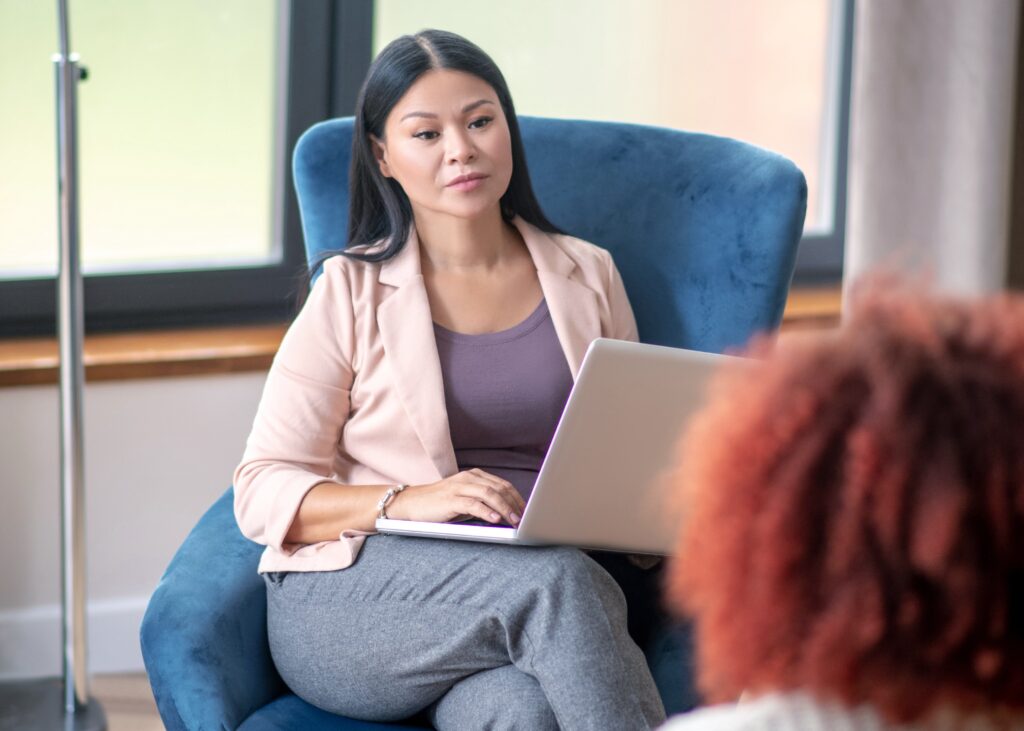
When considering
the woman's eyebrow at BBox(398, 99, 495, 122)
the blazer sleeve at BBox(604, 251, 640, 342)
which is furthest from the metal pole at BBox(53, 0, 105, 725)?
the blazer sleeve at BBox(604, 251, 640, 342)

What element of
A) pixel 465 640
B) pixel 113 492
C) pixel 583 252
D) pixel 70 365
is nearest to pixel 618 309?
pixel 583 252

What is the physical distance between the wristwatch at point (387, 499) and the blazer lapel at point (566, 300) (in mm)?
289

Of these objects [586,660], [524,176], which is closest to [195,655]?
[586,660]

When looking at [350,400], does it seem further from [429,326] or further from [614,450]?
[614,450]

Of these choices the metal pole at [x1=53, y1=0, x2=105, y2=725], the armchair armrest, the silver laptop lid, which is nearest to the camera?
the silver laptop lid

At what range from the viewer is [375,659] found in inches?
57.8

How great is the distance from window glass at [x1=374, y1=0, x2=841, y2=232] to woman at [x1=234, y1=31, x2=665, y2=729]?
968 millimetres

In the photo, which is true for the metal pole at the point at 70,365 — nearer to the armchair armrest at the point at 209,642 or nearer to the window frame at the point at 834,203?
the armchair armrest at the point at 209,642

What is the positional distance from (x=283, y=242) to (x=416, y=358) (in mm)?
1144

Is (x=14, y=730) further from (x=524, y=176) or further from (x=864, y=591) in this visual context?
(x=864, y=591)

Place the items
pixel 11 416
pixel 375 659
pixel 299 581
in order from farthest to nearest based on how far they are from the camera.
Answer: pixel 11 416
pixel 299 581
pixel 375 659

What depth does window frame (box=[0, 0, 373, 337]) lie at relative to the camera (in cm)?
266

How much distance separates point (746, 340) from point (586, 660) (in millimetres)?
664

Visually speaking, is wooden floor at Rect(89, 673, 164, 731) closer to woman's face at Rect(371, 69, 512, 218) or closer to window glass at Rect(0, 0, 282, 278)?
window glass at Rect(0, 0, 282, 278)
